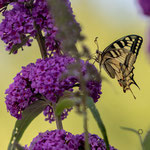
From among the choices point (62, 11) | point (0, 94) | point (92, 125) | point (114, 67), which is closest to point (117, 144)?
point (92, 125)

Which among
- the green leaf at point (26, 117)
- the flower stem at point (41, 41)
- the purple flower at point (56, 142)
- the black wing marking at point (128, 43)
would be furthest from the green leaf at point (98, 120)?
the black wing marking at point (128, 43)

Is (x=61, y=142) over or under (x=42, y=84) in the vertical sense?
under

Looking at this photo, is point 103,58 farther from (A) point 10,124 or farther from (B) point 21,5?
(A) point 10,124

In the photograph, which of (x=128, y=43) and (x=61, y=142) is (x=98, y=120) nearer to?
(x=61, y=142)

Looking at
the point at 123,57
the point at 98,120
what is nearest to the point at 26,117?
the point at 98,120

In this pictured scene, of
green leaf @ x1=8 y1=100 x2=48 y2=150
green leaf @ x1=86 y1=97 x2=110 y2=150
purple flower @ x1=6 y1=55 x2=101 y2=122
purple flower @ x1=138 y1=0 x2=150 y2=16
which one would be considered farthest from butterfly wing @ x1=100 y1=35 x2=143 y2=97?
purple flower @ x1=138 y1=0 x2=150 y2=16

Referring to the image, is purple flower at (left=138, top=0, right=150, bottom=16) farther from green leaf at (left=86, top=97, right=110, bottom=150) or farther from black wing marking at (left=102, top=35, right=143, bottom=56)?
black wing marking at (left=102, top=35, right=143, bottom=56)

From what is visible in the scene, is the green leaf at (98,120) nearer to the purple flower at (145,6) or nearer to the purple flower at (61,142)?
the purple flower at (61,142)
